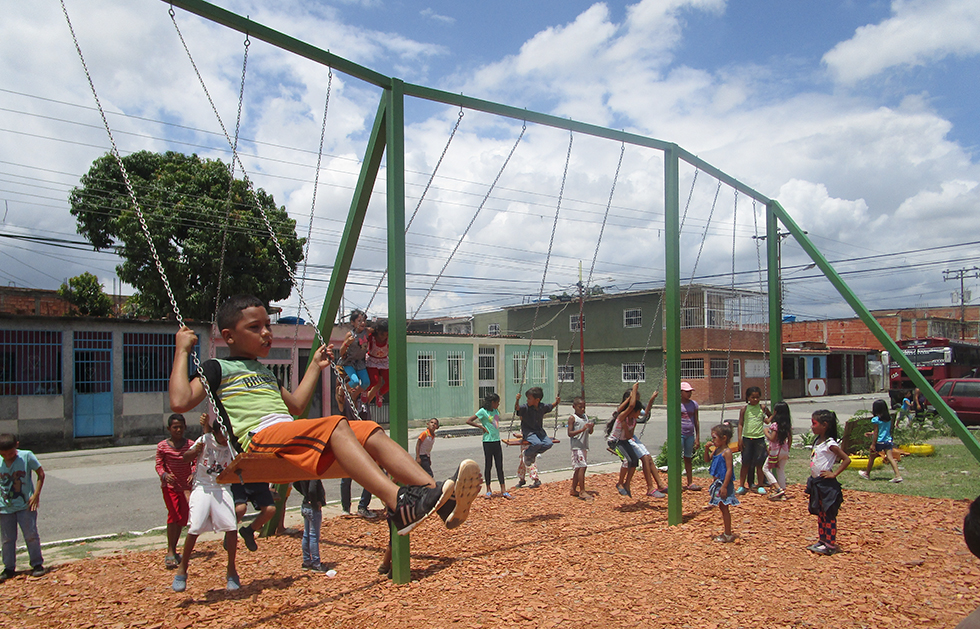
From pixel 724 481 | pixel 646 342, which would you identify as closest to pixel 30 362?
pixel 724 481

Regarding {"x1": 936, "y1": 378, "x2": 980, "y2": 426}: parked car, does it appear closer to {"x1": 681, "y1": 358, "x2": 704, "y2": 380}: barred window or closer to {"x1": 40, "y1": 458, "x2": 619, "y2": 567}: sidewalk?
{"x1": 681, "y1": 358, "x2": 704, "y2": 380}: barred window

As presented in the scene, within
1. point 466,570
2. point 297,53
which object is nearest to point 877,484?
point 466,570

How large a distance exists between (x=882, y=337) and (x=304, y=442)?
713 cm

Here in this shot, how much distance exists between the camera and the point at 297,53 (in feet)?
16.7

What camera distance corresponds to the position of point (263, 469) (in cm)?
372

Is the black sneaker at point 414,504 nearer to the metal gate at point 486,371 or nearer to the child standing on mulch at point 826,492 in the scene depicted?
the child standing on mulch at point 826,492

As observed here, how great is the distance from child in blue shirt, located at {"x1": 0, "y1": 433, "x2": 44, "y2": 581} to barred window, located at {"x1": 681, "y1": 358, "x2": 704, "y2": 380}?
100ft

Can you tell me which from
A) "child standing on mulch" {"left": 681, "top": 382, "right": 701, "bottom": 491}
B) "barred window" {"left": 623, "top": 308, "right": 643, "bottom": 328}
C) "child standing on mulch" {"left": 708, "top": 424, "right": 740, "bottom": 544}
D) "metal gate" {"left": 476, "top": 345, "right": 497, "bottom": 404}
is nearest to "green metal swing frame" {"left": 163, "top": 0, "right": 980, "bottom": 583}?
"child standing on mulch" {"left": 708, "top": 424, "right": 740, "bottom": 544}

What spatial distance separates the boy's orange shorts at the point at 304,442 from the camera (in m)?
3.45

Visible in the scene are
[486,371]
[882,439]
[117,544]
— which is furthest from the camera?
[486,371]

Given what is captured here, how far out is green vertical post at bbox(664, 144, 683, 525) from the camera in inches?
269

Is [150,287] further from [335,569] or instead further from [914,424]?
[914,424]

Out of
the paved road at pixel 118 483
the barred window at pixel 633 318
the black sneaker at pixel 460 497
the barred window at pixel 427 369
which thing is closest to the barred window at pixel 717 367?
the barred window at pixel 633 318

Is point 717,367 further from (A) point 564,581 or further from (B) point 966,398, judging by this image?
(A) point 564,581
